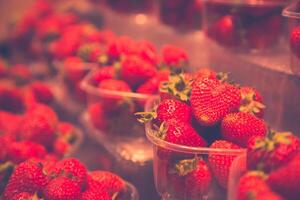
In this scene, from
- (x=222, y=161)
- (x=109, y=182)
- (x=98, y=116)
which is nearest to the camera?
(x=222, y=161)

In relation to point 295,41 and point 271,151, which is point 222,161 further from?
point 295,41

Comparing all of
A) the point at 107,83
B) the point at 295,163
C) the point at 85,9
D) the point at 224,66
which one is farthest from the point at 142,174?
the point at 85,9

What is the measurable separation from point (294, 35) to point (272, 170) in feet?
1.41

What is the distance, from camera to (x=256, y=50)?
1.45m

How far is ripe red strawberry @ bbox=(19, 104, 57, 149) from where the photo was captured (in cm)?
151

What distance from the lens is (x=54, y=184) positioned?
1027mm

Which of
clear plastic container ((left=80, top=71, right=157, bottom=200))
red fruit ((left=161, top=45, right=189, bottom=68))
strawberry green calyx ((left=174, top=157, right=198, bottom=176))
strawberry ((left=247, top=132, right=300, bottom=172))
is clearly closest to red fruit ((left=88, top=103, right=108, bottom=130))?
clear plastic container ((left=80, top=71, right=157, bottom=200))

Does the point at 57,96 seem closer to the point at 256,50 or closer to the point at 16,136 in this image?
the point at 16,136

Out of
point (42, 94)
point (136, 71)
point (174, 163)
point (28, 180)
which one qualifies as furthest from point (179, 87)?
point (42, 94)

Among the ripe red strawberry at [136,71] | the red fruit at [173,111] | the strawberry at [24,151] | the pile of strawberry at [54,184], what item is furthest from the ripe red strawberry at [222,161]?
the strawberry at [24,151]

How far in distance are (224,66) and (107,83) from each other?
39 cm

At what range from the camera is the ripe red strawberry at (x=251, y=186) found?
31.3 inches

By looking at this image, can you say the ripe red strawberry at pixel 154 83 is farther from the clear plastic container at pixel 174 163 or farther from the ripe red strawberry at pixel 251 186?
the ripe red strawberry at pixel 251 186

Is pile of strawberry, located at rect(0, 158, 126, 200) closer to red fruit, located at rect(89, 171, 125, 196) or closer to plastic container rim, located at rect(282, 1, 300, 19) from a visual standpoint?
red fruit, located at rect(89, 171, 125, 196)
